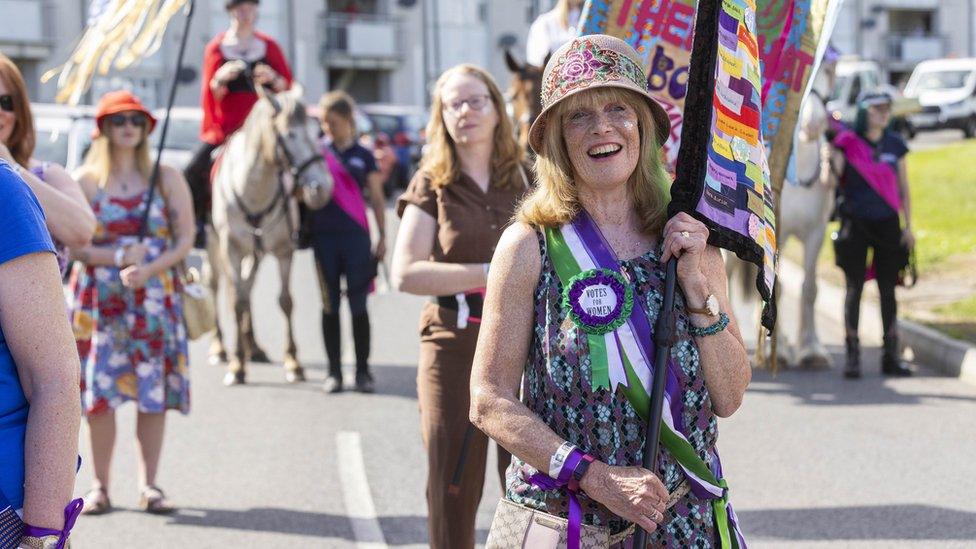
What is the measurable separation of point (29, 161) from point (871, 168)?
6.95 m

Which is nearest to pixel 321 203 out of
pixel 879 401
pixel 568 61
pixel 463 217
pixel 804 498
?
pixel 879 401

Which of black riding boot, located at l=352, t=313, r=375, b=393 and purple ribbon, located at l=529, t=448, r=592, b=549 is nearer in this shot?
purple ribbon, located at l=529, t=448, r=592, b=549

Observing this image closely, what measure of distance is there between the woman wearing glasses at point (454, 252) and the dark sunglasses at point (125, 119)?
217 centimetres

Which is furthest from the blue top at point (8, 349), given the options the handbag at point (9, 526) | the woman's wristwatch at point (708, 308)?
the woman's wristwatch at point (708, 308)

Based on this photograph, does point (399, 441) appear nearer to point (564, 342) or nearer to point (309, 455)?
point (309, 455)

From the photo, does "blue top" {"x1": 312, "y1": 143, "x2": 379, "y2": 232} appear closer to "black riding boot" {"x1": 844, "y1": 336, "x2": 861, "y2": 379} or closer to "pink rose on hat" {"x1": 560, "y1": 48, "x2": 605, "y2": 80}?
"black riding boot" {"x1": 844, "y1": 336, "x2": 861, "y2": 379}

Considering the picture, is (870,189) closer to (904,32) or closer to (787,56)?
(787,56)

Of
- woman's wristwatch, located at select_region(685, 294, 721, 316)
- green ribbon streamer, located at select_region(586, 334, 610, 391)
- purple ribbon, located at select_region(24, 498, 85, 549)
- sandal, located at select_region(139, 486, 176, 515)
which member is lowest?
sandal, located at select_region(139, 486, 176, 515)

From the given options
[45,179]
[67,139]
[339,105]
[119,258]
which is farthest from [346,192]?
[67,139]

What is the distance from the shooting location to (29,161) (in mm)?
4773

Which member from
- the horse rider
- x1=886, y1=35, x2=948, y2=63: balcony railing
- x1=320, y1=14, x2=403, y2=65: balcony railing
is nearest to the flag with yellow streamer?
the horse rider

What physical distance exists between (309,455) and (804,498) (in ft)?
9.31

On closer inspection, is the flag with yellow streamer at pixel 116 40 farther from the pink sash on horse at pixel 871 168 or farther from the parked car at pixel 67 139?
the parked car at pixel 67 139

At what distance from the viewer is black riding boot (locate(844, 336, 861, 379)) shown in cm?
1011
